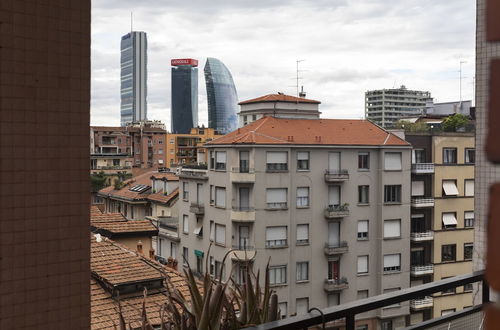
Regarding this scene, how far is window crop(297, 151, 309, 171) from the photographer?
598 inches

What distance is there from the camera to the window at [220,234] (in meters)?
15.0

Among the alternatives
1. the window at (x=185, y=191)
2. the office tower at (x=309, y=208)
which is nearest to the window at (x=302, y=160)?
the office tower at (x=309, y=208)

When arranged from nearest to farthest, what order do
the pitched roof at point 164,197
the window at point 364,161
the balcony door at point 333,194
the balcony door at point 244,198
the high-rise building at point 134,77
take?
the balcony door at point 244,198, the balcony door at point 333,194, the window at point 364,161, the pitched roof at point 164,197, the high-rise building at point 134,77

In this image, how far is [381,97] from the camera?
4378cm

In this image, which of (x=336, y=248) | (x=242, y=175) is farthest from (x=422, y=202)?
(x=242, y=175)

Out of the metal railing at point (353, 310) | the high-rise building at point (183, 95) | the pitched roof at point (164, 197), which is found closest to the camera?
the metal railing at point (353, 310)

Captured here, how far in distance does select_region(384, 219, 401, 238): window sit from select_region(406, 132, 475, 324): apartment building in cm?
57

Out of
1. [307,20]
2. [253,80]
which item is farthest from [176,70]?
[307,20]

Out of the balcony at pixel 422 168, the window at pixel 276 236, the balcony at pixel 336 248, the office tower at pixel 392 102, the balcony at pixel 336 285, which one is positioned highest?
the office tower at pixel 392 102

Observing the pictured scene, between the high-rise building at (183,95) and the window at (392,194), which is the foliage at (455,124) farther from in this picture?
the high-rise building at (183,95)

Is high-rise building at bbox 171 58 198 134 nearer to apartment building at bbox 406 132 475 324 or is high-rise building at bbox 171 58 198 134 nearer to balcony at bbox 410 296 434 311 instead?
apartment building at bbox 406 132 475 324

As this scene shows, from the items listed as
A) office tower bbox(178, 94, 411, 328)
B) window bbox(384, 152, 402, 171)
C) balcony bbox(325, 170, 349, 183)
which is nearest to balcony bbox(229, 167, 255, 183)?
office tower bbox(178, 94, 411, 328)

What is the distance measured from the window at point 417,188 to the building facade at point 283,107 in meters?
3.44

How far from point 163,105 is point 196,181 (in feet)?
196
